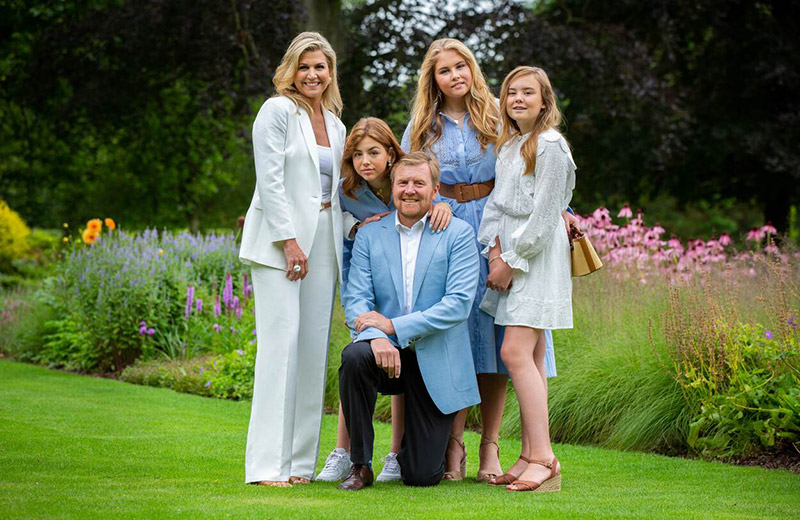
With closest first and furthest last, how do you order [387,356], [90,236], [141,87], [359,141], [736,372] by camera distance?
[387,356], [359,141], [736,372], [90,236], [141,87]

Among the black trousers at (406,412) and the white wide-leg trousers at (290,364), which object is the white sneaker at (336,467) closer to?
the white wide-leg trousers at (290,364)

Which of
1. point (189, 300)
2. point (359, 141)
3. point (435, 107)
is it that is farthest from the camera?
point (189, 300)

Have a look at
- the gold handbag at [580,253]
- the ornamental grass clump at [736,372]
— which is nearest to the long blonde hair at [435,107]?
the gold handbag at [580,253]

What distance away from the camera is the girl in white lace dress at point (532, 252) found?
4.26 meters

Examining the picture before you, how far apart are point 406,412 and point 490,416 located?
467mm

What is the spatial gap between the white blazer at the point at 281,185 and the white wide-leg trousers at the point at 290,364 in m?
0.10

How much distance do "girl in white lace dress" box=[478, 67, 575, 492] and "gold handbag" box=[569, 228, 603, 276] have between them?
0.05 meters

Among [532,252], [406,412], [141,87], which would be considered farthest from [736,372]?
[141,87]

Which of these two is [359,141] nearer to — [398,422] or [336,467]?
[398,422]

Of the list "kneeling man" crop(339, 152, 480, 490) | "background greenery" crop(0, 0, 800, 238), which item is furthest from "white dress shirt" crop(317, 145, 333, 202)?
"background greenery" crop(0, 0, 800, 238)

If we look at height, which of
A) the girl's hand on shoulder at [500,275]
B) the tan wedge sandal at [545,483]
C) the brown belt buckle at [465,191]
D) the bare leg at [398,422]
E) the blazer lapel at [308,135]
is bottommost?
the tan wedge sandal at [545,483]

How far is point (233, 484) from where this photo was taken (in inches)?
174

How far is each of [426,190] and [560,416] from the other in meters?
2.39

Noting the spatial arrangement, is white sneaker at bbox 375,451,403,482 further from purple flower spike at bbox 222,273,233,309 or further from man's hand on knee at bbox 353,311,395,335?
purple flower spike at bbox 222,273,233,309
